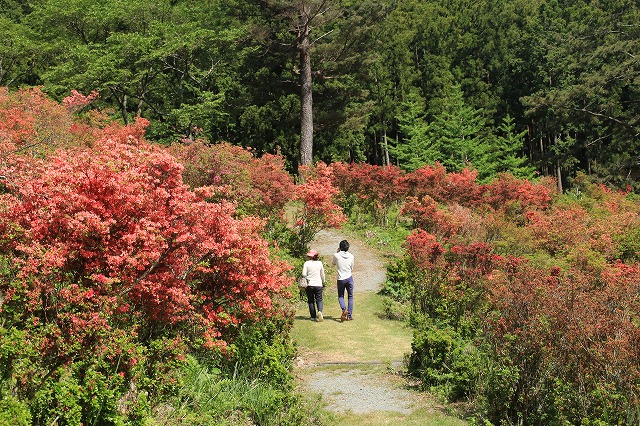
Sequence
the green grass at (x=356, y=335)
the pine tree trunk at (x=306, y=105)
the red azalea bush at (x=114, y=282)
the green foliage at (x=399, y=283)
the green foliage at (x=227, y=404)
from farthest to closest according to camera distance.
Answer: the pine tree trunk at (x=306, y=105) → the green foliage at (x=399, y=283) → the green grass at (x=356, y=335) → the green foliage at (x=227, y=404) → the red azalea bush at (x=114, y=282)

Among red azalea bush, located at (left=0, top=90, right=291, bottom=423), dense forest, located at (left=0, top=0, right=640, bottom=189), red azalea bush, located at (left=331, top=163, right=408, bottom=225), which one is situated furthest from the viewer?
dense forest, located at (left=0, top=0, right=640, bottom=189)

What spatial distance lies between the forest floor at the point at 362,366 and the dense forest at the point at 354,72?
687cm

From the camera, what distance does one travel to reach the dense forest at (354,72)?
2366cm

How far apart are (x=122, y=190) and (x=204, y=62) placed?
23002 mm

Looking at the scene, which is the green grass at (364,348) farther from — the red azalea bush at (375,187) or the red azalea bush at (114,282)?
the red azalea bush at (375,187)

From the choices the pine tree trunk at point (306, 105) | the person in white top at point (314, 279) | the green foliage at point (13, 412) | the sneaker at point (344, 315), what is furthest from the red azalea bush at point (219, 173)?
the pine tree trunk at point (306, 105)

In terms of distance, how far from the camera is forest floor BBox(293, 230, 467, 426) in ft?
19.6

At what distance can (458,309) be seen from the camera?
862 cm

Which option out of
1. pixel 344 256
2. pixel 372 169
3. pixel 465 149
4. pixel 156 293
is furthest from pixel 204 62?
pixel 156 293

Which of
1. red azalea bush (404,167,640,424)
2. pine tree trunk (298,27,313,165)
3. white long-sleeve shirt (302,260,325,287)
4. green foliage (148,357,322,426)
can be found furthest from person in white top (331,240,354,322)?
pine tree trunk (298,27,313,165)

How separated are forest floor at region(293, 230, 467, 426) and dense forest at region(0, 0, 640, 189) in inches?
270

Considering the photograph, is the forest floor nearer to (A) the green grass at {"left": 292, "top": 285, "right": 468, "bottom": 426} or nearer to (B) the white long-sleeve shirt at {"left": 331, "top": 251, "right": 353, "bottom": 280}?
(A) the green grass at {"left": 292, "top": 285, "right": 468, "bottom": 426}

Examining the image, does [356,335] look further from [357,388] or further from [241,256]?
[241,256]

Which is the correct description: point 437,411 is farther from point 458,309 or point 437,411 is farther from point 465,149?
point 465,149
